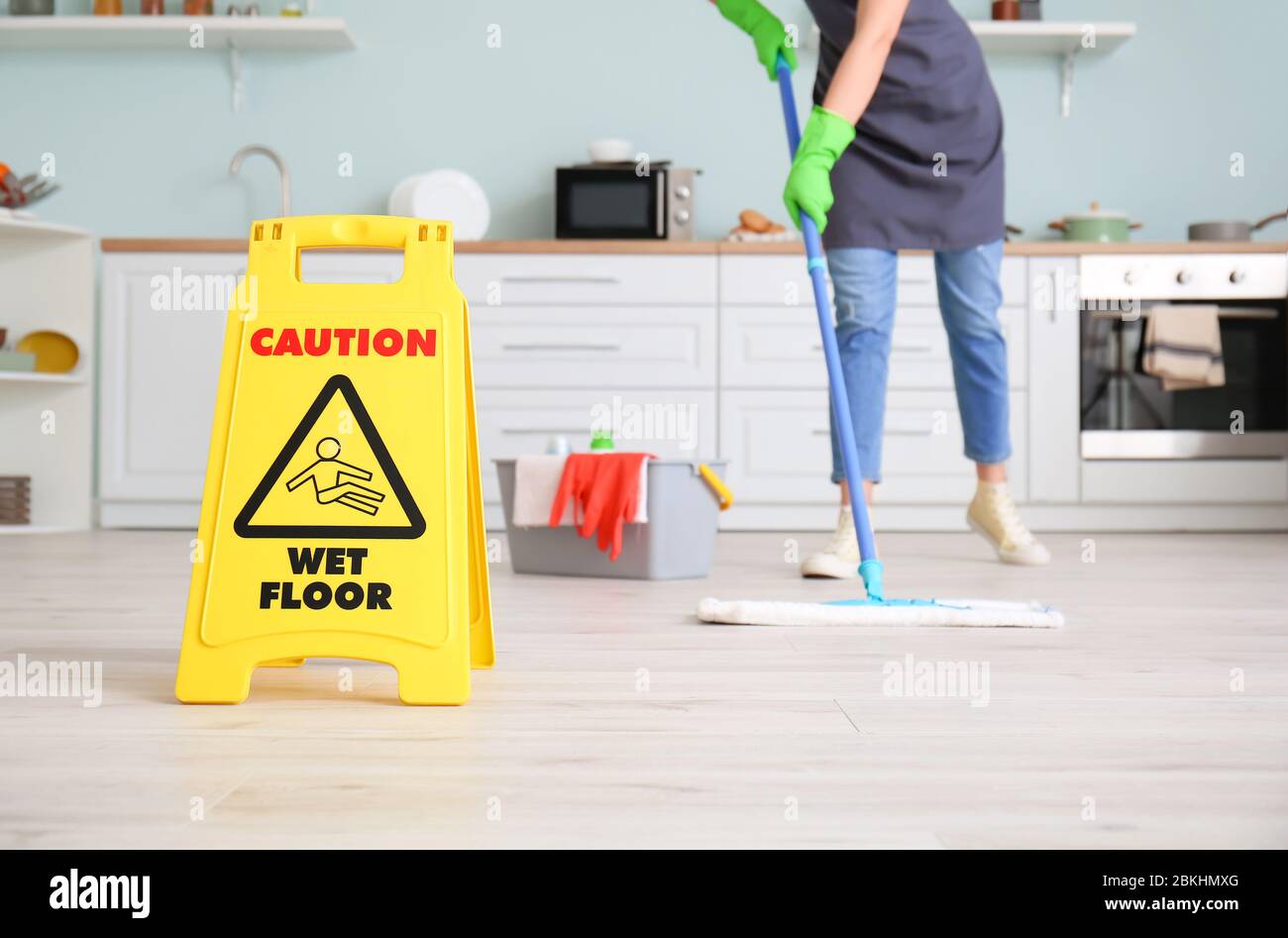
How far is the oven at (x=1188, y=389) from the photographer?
12.0 feet

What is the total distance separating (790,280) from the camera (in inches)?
144

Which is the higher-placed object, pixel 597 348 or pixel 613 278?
pixel 613 278

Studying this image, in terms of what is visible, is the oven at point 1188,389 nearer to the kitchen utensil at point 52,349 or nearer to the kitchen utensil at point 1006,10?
the kitchen utensil at point 1006,10

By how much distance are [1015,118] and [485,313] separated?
1.88 m

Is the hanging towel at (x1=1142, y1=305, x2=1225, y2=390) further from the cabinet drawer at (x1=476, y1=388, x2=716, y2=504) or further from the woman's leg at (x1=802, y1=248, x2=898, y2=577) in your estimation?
the woman's leg at (x1=802, y1=248, x2=898, y2=577)

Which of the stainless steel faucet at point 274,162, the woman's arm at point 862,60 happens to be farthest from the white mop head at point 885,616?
the stainless steel faucet at point 274,162

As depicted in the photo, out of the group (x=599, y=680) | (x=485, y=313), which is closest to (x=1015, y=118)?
(x=485, y=313)

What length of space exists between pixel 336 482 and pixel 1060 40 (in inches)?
141

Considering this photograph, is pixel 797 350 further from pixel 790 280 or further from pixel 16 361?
pixel 16 361

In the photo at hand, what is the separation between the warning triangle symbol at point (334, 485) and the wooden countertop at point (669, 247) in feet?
8.39

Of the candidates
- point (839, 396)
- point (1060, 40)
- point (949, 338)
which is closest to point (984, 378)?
point (949, 338)
